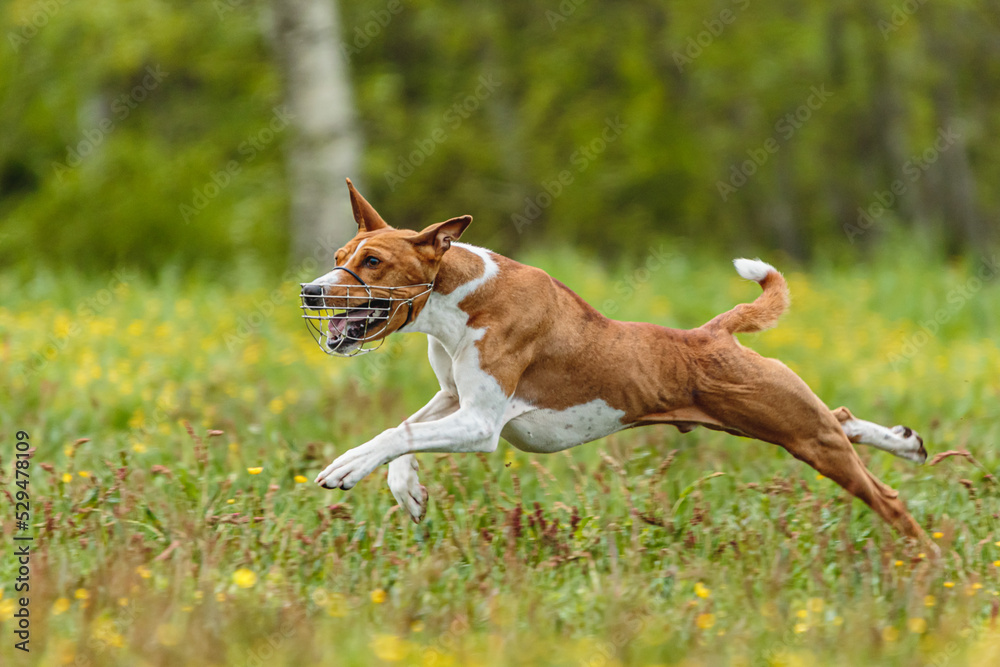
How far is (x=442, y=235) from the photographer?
4.27 meters

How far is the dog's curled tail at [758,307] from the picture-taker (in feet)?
16.0

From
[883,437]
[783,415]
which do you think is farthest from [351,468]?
[883,437]

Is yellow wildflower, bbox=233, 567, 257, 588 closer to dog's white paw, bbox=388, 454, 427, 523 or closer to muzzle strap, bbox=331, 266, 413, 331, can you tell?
dog's white paw, bbox=388, 454, 427, 523

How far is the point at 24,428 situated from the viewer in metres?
6.39

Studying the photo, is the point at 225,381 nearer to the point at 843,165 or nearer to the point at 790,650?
the point at 790,650

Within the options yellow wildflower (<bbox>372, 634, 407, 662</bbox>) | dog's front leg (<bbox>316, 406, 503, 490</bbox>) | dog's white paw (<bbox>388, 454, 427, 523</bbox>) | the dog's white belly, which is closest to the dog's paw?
the dog's white belly

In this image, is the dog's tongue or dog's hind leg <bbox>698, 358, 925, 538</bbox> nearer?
the dog's tongue

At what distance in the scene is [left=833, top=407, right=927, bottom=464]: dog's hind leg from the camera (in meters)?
5.07

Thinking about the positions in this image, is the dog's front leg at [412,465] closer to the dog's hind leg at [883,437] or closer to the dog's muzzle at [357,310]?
the dog's muzzle at [357,310]

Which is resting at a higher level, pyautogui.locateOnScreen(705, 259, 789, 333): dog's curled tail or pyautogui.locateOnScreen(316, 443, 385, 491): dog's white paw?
pyautogui.locateOnScreen(705, 259, 789, 333): dog's curled tail

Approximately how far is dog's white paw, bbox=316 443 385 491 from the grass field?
1.40ft

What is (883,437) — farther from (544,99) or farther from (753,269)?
(544,99)

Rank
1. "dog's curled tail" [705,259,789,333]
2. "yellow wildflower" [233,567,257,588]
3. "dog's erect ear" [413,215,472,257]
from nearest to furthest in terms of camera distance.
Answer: "yellow wildflower" [233,567,257,588], "dog's erect ear" [413,215,472,257], "dog's curled tail" [705,259,789,333]

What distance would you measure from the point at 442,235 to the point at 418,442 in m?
0.79
